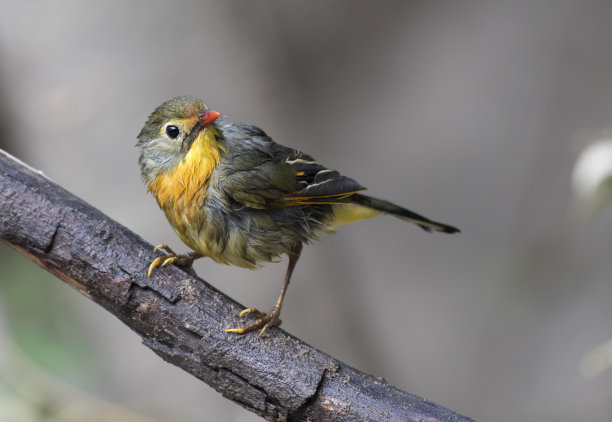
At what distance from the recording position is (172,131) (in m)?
3.51

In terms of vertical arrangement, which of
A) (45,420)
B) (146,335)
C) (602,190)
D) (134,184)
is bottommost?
(45,420)

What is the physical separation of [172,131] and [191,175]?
266mm

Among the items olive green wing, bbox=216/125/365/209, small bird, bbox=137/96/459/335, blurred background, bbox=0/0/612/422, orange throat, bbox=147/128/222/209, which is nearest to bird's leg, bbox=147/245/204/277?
small bird, bbox=137/96/459/335

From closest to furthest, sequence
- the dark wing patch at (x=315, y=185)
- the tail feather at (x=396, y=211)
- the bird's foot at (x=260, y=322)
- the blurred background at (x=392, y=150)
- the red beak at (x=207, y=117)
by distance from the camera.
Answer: the bird's foot at (x=260, y=322) < the red beak at (x=207, y=117) < the dark wing patch at (x=315, y=185) < the tail feather at (x=396, y=211) < the blurred background at (x=392, y=150)

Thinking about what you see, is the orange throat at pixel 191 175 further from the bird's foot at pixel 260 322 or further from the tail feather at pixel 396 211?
the tail feather at pixel 396 211

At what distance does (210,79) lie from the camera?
23.4 feet

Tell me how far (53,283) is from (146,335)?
3271 mm

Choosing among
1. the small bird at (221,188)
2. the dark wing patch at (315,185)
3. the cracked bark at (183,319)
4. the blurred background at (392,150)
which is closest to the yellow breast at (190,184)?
the small bird at (221,188)

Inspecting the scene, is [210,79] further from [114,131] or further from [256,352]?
[256,352]

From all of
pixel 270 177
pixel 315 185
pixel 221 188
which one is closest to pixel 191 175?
pixel 221 188

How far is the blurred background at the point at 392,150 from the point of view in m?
6.67

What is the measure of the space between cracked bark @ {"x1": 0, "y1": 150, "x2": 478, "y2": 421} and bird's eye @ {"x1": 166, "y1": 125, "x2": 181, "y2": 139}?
0.56 m

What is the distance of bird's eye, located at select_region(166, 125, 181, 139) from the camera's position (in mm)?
3490

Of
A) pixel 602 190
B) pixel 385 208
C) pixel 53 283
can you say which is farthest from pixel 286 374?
pixel 53 283
